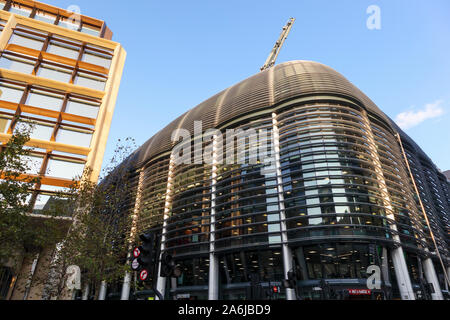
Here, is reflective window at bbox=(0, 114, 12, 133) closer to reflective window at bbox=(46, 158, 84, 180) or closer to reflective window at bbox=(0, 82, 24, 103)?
reflective window at bbox=(0, 82, 24, 103)

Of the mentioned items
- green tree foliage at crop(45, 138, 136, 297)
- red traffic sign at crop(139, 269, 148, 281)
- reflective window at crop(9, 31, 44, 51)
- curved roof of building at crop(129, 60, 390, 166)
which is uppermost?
curved roof of building at crop(129, 60, 390, 166)

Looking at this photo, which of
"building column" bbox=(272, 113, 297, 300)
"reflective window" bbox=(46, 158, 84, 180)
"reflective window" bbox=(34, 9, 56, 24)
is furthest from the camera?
"building column" bbox=(272, 113, 297, 300)

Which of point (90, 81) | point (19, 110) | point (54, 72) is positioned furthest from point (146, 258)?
point (54, 72)

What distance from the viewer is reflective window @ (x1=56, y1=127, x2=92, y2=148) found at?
15141 mm

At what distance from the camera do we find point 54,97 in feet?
52.8

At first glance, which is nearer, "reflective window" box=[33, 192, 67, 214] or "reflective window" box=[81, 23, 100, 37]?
"reflective window" box=[33, 192, 67, 214]

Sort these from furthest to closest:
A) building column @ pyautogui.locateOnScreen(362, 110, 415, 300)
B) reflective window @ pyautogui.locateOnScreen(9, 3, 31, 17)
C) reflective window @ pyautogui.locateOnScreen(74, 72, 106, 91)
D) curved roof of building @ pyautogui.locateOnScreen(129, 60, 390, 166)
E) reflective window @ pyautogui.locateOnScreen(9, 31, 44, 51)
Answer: curved roof of building @ pyautogui.locateOnScreen(129, 60, 390, 166)
building column @ pyautogui.locateOnScreen(362, 110, 415, 300)
reflective window @ pyautogui.locateOnScreen(9, 3, 31, 17)
reflective window @ pyautogui.locateOnScreen(74, 72, 106, 91)
reflective window @ pyautogui.locateOnScreen(9, 31, 44, 51)

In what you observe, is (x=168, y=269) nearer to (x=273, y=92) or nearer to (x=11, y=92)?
(x=11, y=92)

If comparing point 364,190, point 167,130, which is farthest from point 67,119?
point 167,130

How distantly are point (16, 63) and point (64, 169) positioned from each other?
7.39m

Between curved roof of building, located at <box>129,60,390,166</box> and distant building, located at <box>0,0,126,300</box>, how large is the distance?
131ft

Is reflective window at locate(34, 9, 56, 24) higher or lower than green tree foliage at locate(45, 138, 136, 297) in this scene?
higher
